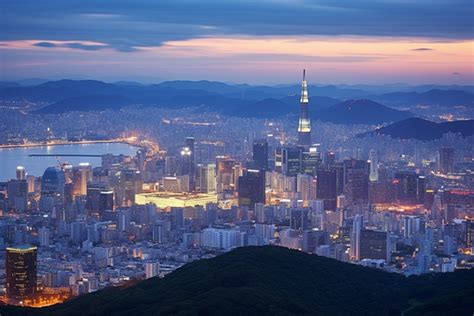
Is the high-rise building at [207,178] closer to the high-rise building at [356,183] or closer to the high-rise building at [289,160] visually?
the high-rise building at [289,160]

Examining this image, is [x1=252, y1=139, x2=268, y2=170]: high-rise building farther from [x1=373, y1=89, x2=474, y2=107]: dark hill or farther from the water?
[x1=373, y1=89, x2=474, y2=107]: dark hill

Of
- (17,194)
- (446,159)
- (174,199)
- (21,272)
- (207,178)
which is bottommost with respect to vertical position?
(21,272)

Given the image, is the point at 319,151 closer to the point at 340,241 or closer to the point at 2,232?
the point at 340,241

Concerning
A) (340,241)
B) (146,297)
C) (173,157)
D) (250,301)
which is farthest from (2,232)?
(173,157)

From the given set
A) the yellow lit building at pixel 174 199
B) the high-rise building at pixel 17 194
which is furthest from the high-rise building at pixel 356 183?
the high-rise building at pixel 17 194

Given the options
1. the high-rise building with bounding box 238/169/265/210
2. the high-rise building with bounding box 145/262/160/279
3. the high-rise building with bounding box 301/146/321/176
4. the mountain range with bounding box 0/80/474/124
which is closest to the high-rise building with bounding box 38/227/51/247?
the high-rise building with bounding box 145/262/160/279

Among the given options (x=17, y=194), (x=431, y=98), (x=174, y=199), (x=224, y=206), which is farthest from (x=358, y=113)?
(x=17, y=194)

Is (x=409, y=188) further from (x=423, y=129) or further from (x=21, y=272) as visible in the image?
(x=21, y=272)
